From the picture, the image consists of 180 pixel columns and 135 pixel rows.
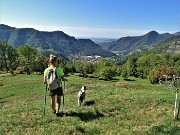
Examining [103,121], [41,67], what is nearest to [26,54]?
[41,67]

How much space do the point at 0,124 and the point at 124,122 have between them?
6.47 m

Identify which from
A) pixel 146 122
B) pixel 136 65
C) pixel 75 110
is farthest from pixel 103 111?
pixel 136 65

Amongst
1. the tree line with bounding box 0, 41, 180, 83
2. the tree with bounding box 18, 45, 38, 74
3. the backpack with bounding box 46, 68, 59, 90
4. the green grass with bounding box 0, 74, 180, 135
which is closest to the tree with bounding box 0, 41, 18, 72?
the tree line with bounding box 0, 41, 180, 83

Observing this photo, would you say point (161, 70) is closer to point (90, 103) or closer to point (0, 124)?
point (90, 103)

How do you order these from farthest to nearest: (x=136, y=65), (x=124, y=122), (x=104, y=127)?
(x=136, y=65) → (x=124, y=122) → (x=104, y=127)

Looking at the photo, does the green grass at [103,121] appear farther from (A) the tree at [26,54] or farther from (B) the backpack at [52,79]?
(A) the tree at [26,54]

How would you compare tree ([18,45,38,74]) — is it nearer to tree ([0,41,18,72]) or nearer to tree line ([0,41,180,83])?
tree line ([0,41,180,83])

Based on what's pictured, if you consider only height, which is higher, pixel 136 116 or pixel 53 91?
pixel 53 91

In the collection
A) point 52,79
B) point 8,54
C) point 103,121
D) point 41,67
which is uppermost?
point 52,79

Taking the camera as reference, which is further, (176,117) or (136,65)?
→ (136,65)

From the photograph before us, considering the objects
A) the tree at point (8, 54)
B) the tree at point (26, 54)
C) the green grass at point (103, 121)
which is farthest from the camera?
the tree at point (8, 54)

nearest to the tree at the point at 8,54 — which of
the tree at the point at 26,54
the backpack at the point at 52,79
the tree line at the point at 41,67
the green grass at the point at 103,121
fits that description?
the tree line at the point at 41,67

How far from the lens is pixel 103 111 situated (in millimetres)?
17750

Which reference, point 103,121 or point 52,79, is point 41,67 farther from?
point 103,121
